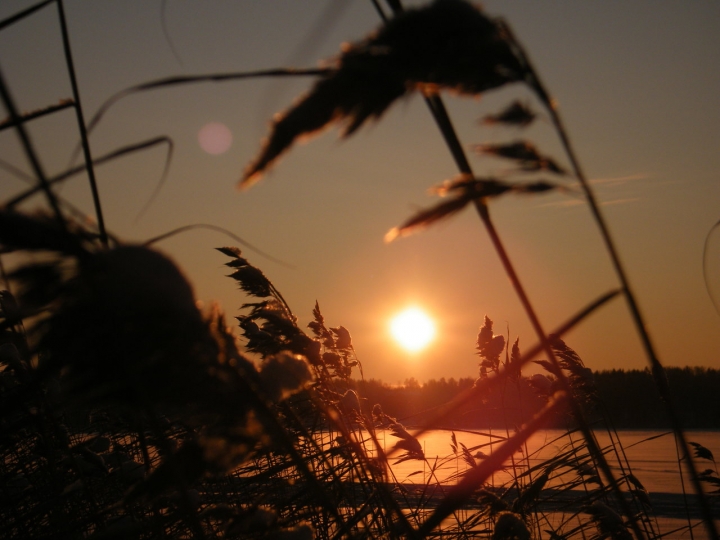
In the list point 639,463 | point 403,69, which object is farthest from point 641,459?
point 403,69

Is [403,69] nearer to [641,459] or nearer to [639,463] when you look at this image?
[639,463]

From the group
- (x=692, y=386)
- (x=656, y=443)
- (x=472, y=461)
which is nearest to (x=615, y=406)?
(x=692, y=386)

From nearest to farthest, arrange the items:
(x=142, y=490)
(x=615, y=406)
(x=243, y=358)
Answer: (x=142, y=490) < (x=243, y=358) < (x=615, y=406)

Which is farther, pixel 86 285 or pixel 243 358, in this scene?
pixel 243 358

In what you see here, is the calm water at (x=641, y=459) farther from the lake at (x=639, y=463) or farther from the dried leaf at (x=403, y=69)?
the dried leaf at (x=403, y=69)

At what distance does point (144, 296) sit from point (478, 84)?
2.03 feet

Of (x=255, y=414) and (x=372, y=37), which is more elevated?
(x=372, y=37)

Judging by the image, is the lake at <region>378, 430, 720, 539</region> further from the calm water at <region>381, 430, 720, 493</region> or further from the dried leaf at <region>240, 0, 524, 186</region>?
the dried leaf at <region>240, 0, 524, 186</region>

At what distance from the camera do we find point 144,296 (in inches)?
33.1

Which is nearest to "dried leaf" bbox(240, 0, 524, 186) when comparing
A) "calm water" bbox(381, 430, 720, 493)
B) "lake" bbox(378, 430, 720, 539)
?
"lake" bbox(378, 430, 720, 539)

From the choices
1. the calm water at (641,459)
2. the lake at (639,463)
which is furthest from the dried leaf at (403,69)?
the calm water at (641,459)

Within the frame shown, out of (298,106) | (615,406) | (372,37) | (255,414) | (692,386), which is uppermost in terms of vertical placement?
(692,386)

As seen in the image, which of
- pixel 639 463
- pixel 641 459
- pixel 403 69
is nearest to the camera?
pixel 403 69

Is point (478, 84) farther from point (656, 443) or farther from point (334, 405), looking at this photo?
point (656, 443)
